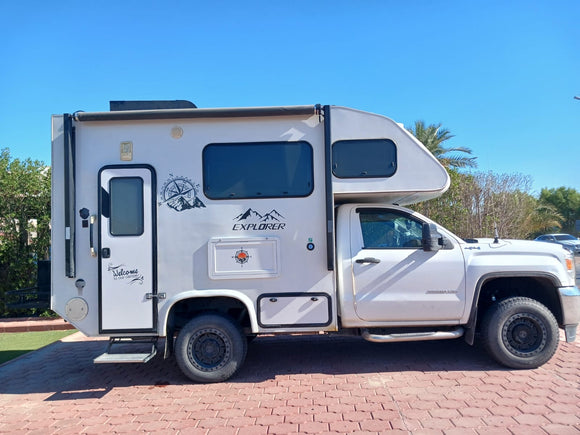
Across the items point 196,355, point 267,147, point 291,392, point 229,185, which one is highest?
point 267,147

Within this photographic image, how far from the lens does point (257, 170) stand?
5.22 meters

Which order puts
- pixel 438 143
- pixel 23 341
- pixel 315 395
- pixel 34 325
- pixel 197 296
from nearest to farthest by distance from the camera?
pixel 315 395, pixel 197 296, pixel 23 341, pixel 34 325, pixel 438 143

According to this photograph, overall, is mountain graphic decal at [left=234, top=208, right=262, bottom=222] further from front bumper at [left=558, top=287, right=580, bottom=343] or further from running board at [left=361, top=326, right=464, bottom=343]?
front bumper at [left=558, top=287, right=580, bottom=343]

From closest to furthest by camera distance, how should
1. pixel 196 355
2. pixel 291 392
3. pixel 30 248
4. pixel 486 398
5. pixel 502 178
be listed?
pixel 486 398
pixel 291 392
pixel 196 355
pixel 30 248
pixel 502 178

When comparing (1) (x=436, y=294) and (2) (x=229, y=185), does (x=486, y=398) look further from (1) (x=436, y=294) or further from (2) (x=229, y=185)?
Result: (2) (x=229, y=185)

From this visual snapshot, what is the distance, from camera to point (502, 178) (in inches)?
645

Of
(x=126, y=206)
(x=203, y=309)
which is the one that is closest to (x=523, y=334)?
(x=203, y=309)

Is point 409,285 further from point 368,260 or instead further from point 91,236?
point 91,236

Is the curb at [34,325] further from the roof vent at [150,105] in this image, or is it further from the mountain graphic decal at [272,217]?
the mountain graphic decal at [272,217]

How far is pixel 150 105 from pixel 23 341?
5.25 m

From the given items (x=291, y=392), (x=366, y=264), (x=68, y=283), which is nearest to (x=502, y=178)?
(x=366, y=264)

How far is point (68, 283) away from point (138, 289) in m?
0.82

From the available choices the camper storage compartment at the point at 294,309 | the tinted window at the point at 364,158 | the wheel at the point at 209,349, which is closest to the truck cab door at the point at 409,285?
the camper storage compartment at the point at 294,309

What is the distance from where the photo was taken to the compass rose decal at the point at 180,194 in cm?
516
